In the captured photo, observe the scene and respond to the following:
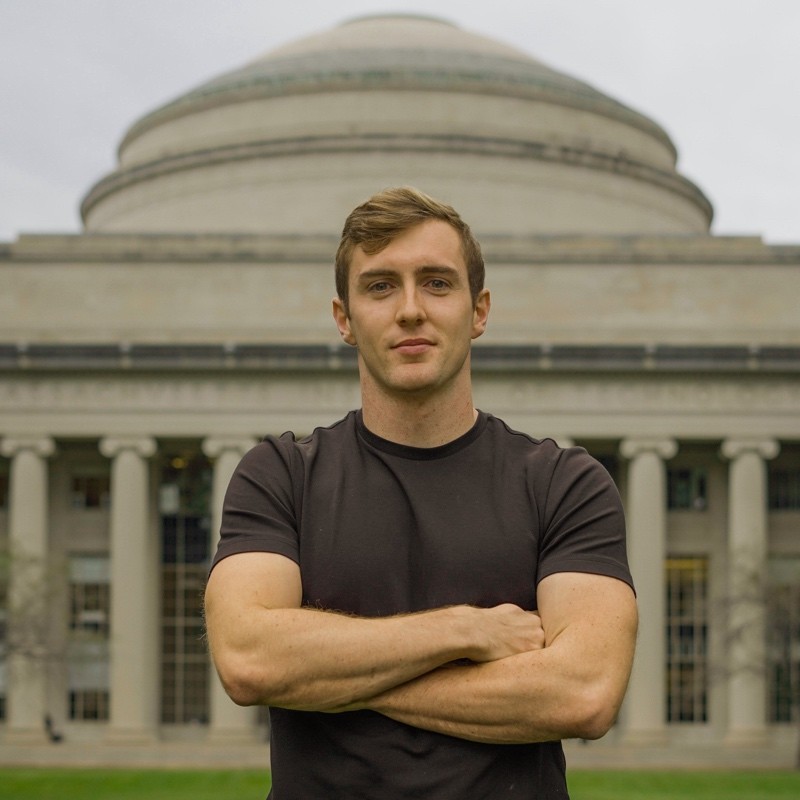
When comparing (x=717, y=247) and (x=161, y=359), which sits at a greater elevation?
(x=717, y=247)

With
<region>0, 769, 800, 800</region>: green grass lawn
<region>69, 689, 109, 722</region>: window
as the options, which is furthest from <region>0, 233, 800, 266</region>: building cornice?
<region>0, 769, 800, 800</region>: green grass lawn

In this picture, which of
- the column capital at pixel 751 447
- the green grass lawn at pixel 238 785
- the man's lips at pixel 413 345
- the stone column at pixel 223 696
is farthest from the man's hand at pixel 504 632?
the column capital at pixel 751 447

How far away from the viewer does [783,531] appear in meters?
68.2

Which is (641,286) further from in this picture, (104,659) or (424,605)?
(424,605)

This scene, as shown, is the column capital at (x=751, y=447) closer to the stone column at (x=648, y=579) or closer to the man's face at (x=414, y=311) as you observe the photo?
the stone column at (x=648, y=579)

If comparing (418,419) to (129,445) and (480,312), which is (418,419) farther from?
(129,445)

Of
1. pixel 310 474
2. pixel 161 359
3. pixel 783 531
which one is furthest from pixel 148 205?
pixel 310 474

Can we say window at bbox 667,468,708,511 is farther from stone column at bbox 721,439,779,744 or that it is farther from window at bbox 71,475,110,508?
window at bbox 71,475,110,508

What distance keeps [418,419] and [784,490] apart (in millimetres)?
64611

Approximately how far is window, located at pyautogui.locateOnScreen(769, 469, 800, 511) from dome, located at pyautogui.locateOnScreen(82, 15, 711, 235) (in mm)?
13835

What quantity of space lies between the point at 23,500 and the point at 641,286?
24.6m

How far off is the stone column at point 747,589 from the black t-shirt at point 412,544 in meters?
56.2

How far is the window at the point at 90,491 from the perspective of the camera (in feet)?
224

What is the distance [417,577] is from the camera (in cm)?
614
